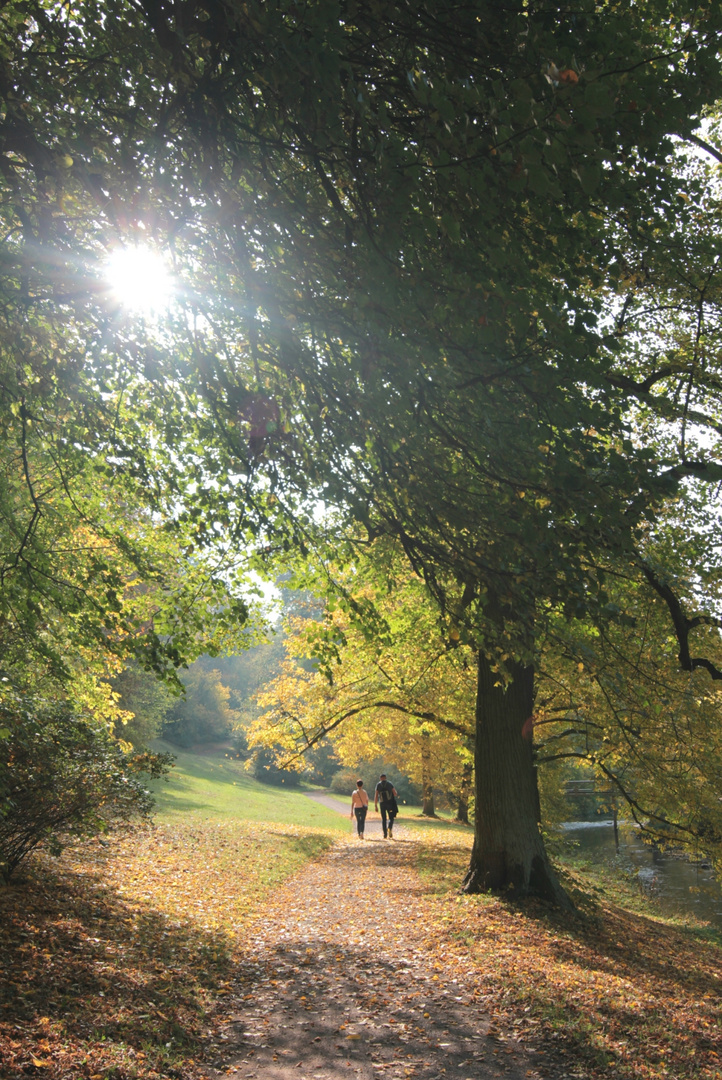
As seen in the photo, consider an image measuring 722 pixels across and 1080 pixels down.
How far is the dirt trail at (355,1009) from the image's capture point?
5301mm

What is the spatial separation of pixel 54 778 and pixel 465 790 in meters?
23.9

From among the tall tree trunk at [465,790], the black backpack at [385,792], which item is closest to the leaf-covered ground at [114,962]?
the black backpack at [385,792]

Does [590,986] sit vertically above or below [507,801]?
below

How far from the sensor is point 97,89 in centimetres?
553

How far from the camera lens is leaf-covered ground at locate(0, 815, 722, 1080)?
5.23m

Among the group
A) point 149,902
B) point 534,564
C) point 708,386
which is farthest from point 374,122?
point 149,902

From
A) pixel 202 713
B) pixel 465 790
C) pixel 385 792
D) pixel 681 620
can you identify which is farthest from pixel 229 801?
pixel 202 713

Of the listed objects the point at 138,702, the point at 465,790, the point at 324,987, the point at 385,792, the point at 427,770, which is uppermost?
the point at 138,702

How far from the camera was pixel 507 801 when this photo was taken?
11.5 metres

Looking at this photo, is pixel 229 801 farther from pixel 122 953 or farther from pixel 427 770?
pixel 122 953

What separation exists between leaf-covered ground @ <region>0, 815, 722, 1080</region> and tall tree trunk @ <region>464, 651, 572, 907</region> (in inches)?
27.2

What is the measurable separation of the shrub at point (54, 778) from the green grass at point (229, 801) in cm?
920

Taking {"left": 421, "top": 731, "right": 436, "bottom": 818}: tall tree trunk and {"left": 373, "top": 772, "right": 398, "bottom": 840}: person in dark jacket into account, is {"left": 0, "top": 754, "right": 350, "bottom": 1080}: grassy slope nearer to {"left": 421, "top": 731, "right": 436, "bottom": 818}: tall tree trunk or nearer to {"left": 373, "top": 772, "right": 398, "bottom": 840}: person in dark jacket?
{"left": 373, "top": 772, "right": 398, "bottom": 840}: person in dark jacket

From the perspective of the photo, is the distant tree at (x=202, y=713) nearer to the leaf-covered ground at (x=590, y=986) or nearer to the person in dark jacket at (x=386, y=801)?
the person in dark jacket at (x=386, y=801)
